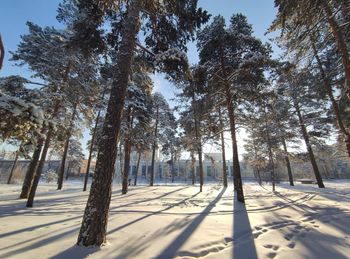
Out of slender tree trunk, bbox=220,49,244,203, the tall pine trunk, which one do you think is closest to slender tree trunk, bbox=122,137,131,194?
the tall pine trunk

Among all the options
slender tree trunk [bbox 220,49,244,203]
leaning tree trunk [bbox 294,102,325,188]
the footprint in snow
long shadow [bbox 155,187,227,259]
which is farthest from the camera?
leaning tree trunk [bbox 294,102,325,188]

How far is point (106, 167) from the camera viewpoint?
4.23 m

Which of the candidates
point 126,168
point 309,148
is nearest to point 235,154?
point 126,168

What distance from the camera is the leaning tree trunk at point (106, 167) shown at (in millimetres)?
3904

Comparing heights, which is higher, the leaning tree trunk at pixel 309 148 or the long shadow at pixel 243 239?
the leaning tree trunk at pixel 309 148

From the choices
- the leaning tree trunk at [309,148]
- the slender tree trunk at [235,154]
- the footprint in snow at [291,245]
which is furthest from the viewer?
the leaning tree trunk at [309,148]

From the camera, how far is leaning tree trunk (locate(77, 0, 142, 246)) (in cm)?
390

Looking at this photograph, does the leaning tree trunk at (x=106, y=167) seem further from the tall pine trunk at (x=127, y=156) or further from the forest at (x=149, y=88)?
the tall pine trunk at (x=127, y=156)

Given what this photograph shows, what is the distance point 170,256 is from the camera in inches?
135

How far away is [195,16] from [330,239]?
21.8ft

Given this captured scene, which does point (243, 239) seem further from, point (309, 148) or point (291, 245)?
point (309, 148)

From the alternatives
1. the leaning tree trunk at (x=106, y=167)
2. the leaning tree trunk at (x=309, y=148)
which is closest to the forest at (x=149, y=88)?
the leaning tree trunk at (x=106, y=167)

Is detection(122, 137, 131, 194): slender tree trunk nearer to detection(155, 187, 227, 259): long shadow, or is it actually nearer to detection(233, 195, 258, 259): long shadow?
detection(155, 187, 227, 259): long shadow

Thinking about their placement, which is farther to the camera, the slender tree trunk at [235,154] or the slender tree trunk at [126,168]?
the slender tree trunk at [126,168]
